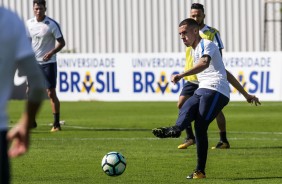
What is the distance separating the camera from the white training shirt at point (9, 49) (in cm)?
531

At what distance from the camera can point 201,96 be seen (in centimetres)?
1113

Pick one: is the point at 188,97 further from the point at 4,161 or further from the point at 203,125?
the point at 4,161

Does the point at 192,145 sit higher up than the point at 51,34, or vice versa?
the point at 51,34

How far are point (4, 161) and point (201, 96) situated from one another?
19.6ft

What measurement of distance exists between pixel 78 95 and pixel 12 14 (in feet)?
76.7

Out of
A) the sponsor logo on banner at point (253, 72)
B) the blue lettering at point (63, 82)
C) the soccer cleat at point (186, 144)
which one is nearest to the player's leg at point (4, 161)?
the soccer cleat at point (186, 144)

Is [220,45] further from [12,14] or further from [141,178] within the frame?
[12,14]

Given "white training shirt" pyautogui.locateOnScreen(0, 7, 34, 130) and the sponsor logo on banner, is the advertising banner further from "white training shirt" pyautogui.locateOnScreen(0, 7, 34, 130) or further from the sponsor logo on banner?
"white training shirt" pyautogui.locateOnScreen(0, 7, 34, 130)

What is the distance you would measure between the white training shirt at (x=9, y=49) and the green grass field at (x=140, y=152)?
5307mm

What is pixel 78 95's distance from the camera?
28.7m

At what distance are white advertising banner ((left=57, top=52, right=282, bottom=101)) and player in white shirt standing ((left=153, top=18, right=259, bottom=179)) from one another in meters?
15.7

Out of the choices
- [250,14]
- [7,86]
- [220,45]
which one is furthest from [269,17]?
[7,86]

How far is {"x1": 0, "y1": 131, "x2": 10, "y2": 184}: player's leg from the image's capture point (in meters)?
5.28

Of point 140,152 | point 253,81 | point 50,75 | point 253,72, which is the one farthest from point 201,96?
point 253,72
